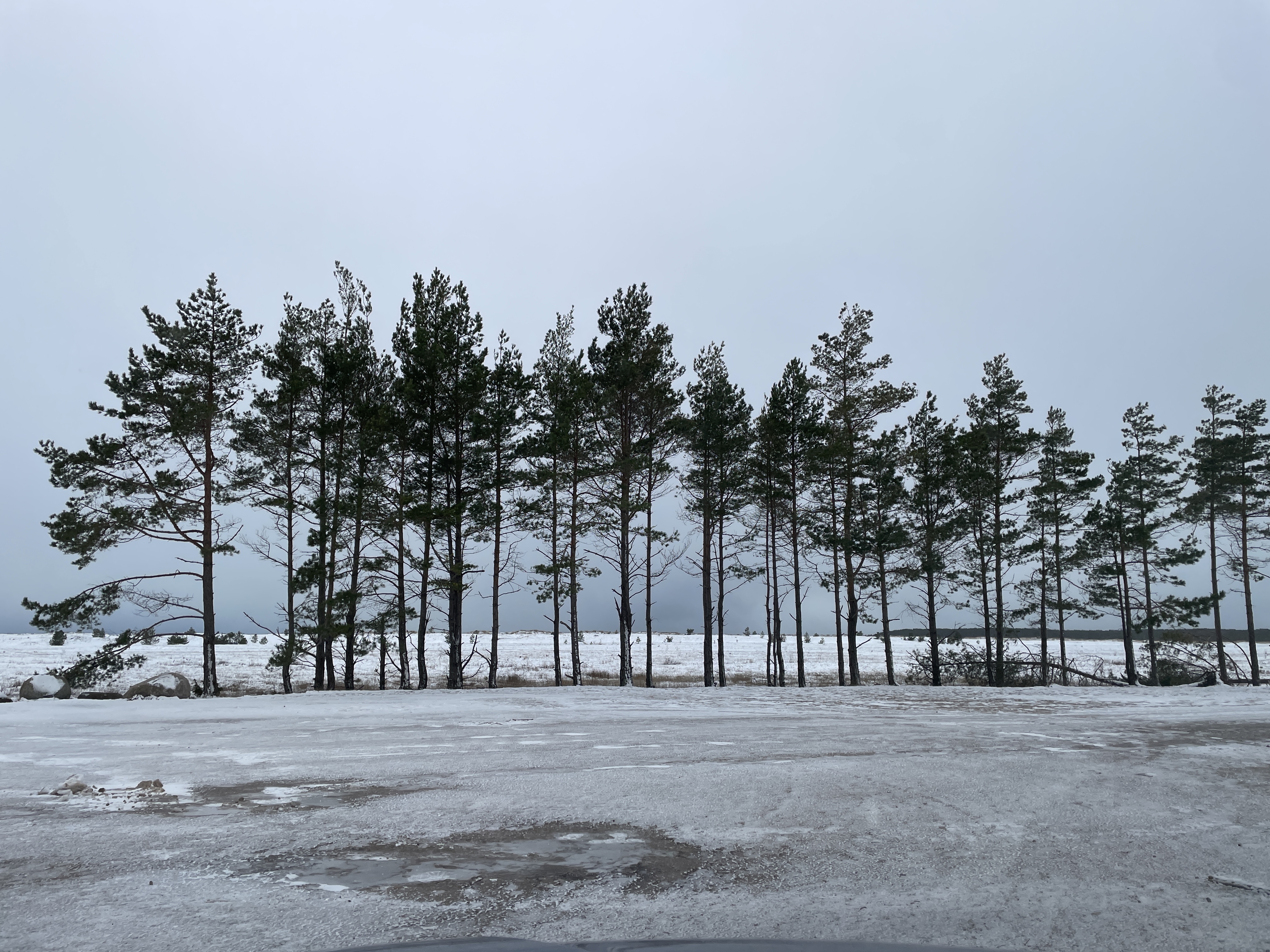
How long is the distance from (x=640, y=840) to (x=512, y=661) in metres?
50.5

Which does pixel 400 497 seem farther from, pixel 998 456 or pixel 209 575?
pixel 998 456

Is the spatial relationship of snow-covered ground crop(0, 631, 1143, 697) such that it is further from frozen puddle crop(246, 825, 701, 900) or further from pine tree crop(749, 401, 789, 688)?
frozen puddle crop(246, 825, 701, 900)

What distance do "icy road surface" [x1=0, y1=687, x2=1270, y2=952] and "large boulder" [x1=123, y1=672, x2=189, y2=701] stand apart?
604 inches

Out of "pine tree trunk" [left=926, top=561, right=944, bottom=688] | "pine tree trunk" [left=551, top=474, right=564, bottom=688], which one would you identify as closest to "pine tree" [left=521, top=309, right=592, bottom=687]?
"pine tree trunk" [left=551, top=474, right=564, bottom=688]

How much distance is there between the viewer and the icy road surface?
10.6 feet

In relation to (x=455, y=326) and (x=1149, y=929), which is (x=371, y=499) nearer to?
(x=455, y=326)

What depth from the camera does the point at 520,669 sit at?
43.4 m

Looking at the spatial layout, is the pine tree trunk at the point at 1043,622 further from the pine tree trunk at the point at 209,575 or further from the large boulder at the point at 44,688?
the large boulder at the point at 44,688

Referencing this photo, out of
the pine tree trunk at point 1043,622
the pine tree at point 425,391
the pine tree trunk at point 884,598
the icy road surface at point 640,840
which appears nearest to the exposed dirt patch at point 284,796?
the icy road surface at point 640,840

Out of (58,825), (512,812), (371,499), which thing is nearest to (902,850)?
(512,812)

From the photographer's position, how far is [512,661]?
53.1 meters

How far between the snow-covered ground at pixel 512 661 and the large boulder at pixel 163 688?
0.96 m

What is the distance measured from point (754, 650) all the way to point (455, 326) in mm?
62002

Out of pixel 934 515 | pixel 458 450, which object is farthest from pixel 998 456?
pixel 458 450
